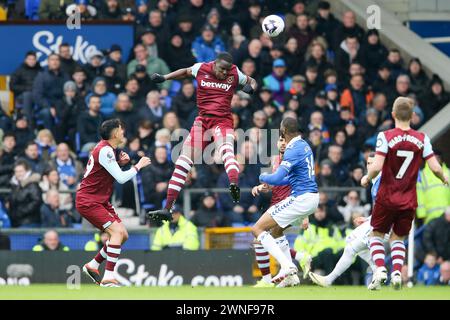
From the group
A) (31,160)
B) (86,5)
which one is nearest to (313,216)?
(31,160)

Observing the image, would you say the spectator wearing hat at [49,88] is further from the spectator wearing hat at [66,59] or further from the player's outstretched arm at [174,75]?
the player's outstretched arm at [174,75]

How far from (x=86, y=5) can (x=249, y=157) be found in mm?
5575

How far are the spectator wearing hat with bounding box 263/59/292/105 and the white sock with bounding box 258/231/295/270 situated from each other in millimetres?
7737

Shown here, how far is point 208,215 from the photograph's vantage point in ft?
76.0

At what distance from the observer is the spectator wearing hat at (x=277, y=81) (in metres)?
25.7

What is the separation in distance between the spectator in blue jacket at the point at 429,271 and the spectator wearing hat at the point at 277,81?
4678 mm

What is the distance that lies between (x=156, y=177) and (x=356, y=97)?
465cm

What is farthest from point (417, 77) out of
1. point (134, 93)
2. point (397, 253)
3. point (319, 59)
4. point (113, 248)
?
point (397, 253)

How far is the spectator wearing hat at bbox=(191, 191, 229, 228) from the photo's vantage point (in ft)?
75.8

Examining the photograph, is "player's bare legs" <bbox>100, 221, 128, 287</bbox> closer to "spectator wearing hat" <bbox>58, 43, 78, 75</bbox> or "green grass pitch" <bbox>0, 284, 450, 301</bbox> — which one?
"green grass pitch" <bbox>0, 284, 450, 301</bbox>

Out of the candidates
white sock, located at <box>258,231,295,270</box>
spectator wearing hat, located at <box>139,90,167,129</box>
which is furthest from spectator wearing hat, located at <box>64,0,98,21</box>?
white sock, located at <box>258,231,295,270</box>

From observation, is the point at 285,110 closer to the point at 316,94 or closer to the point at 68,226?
the point at 316,94

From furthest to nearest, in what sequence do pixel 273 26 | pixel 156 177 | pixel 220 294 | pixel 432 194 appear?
pixel 156 177
pixel 432 194
pixel 273 26
pixel 220 294

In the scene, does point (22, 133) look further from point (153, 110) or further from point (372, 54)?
point (372, 54)
